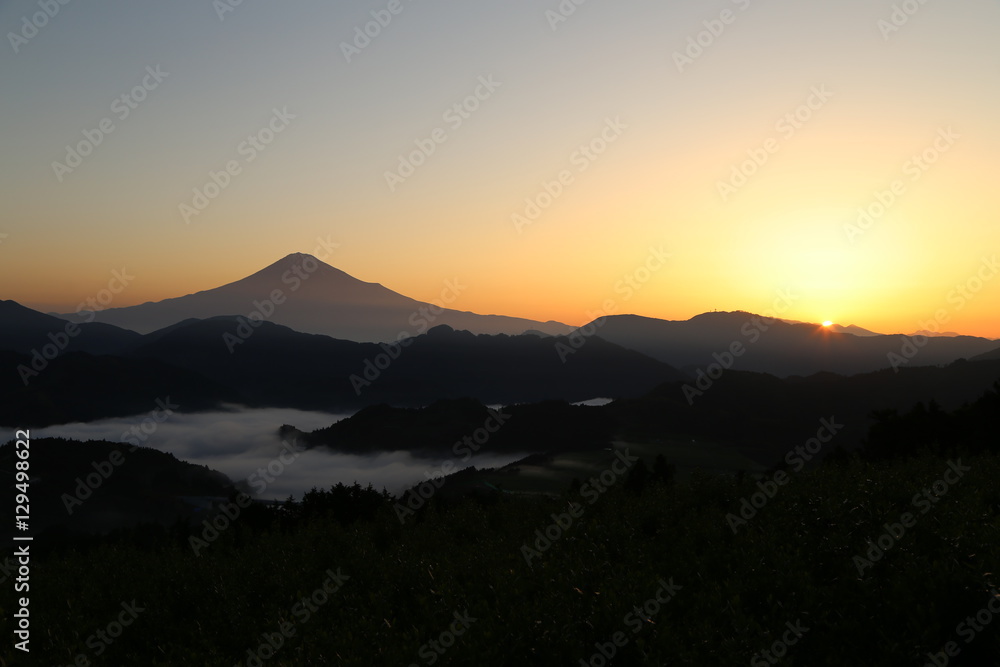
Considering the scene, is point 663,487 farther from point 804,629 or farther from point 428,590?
point 804,629

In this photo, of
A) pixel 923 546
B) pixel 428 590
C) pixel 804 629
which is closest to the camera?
pixel 804 629

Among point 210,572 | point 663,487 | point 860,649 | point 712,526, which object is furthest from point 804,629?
point 210,572

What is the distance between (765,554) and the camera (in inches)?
569

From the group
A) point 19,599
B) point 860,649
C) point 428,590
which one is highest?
point 860,649

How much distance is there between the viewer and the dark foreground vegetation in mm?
11445

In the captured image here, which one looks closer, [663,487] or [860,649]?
[860,649]

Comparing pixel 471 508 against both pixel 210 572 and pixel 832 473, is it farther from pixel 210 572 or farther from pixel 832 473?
pixel 832 473

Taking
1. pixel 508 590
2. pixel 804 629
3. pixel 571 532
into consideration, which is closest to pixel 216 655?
pixel 508 590

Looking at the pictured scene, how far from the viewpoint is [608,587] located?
13.9m

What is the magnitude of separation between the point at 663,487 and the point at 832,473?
627 centimetres

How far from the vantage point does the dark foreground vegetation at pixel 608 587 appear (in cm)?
1145

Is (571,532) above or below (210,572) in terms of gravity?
above

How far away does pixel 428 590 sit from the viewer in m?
16.3

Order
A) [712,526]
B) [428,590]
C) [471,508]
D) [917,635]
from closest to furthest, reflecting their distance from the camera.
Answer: [917,635], [428,590], [712,526], [471,508]
